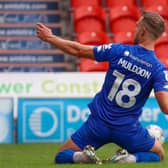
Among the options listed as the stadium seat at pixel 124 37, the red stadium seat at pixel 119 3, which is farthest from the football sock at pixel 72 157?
the red stadium seat at pixel 119 3

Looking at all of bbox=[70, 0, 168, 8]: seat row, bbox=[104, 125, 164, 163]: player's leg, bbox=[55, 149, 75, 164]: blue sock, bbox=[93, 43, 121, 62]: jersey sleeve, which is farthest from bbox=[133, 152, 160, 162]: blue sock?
bbox=[70, 0, 168, 8]: seat row

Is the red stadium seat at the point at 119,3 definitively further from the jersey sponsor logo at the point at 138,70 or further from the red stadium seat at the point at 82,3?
the jersey sponsor logo at the point at 138,70

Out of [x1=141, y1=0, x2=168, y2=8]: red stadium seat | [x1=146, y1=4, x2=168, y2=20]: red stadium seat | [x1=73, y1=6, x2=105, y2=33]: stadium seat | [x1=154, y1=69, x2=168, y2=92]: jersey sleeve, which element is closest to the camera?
[x1=154, y1=69, x2=168, y2=92]: jersey sleeve

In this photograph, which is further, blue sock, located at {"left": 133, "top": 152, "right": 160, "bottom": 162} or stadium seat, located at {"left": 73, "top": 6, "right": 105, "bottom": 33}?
stadium seat, located at {"left": 73, "top": 6, "right": 105, "bottom": 33}

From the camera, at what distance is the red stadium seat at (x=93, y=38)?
1823 centimetres

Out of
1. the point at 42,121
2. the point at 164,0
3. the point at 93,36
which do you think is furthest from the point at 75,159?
the point at 164,0

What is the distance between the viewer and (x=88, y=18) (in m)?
19.3

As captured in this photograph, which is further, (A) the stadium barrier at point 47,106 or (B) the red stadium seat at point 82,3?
(B) the red stadium seat at point 82,3

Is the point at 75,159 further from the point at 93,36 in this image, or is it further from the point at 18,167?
the point at 93,36

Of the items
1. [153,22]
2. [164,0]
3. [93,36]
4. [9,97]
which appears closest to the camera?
[153,22]

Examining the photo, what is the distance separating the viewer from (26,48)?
735 inches

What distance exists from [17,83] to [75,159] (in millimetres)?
5687

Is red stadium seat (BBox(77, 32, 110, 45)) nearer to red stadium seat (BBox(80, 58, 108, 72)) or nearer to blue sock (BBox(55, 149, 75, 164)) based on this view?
red stadium seat (BBox(80, 58, 108, 72))

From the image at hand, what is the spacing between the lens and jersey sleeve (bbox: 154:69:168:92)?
28.0ft
